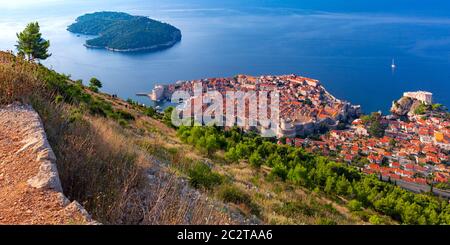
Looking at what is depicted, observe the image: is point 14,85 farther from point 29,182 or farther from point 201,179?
point 201,179

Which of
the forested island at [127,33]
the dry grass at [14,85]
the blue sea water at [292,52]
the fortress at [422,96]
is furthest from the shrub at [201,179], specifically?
the forested island at [127,33]

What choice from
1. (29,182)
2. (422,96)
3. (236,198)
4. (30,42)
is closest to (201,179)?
(236,198)

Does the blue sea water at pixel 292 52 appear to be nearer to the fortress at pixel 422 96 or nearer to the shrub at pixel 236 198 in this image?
the fortress at pixel 422 96

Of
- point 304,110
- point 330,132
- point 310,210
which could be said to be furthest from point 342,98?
point 310,210

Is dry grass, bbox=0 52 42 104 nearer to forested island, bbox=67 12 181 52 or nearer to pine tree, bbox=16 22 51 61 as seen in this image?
pine tree, bbox=16 22 51 61

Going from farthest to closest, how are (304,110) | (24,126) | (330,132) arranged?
(304,110)
(330,132)
(24,126)

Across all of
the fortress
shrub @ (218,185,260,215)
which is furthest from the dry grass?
the fortress
